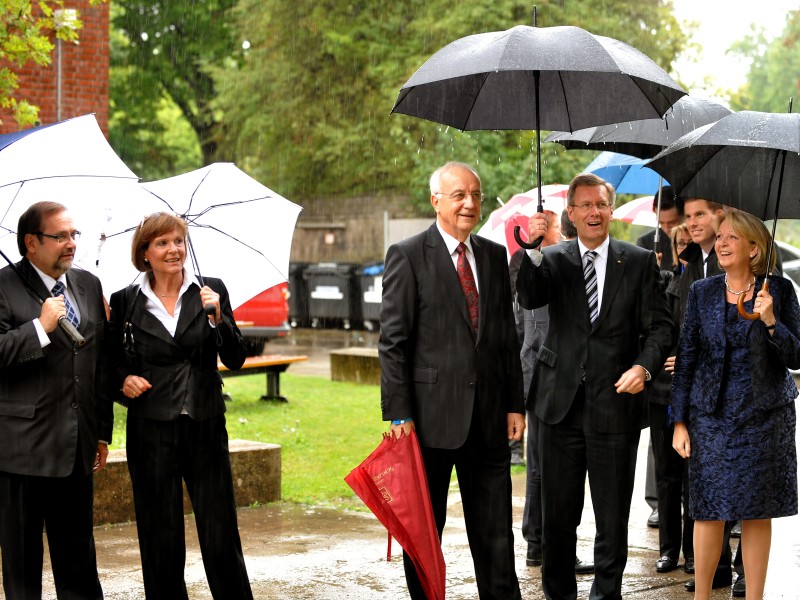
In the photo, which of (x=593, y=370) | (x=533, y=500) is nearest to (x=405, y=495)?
(x=593, y=370)

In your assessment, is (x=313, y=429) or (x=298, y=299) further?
(x=298, y=299)

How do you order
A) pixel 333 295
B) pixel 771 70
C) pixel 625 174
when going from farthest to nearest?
1. pixel 771 70
2. pixel 333 295
3. pixel 625 174

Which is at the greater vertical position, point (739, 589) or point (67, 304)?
point (67, 304)

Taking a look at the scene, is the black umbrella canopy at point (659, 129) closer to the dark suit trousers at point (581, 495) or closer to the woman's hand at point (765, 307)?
the woman's hand at point (765, 307)

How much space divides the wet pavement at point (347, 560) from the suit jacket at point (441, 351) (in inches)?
51.7

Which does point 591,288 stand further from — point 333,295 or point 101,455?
point 333,295

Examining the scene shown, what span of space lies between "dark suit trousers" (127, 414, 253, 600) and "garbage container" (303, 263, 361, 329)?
24017 mm

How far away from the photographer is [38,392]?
5.29m

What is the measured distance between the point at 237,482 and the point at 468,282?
143 inches

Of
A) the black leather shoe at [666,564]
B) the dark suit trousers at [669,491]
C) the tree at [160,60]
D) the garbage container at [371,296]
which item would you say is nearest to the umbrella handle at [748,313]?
the dark suit trousers at [669,491]

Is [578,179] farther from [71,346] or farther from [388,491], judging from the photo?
[71,346]

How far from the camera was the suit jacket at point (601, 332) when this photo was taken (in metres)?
5.89

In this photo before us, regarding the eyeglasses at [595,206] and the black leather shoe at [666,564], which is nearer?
the eyeglasses at [595,206]

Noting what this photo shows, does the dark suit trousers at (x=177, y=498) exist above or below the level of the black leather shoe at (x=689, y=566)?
above
